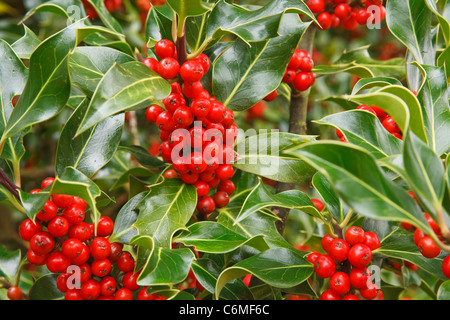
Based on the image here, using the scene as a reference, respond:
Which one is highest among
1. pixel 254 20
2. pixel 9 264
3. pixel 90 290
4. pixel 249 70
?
pixel 254 20

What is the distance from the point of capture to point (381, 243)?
0.98m

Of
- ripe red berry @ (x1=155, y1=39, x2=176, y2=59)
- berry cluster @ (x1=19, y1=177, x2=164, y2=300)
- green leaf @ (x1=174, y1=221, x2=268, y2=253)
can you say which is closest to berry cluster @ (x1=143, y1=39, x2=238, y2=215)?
ripe red berry @ (x1=155, y1=39, x2=176, y2=59)

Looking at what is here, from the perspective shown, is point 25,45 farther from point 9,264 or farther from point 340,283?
point 340,283

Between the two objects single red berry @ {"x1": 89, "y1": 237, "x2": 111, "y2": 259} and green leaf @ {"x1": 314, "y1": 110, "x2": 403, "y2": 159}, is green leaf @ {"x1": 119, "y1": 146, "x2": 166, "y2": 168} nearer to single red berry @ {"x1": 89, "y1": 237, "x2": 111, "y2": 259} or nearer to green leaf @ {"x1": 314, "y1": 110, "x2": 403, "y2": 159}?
single red berry @ {"x1": 89, "y1": 237, "x2": 111, "y2": 259}

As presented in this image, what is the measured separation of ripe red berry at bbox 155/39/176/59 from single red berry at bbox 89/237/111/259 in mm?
404

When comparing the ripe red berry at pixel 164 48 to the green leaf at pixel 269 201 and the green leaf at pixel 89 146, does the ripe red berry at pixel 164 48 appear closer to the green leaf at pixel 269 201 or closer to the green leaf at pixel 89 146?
the green leaf at pixel 89 146

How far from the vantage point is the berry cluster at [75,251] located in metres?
0.91

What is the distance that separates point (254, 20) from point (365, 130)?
0.99ft

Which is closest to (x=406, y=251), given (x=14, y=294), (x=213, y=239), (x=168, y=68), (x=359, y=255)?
(x=359, y=255)

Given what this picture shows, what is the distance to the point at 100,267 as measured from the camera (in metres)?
0.95

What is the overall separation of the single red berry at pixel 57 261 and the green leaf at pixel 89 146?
18 cm

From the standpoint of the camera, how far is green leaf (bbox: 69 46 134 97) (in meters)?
0.93
